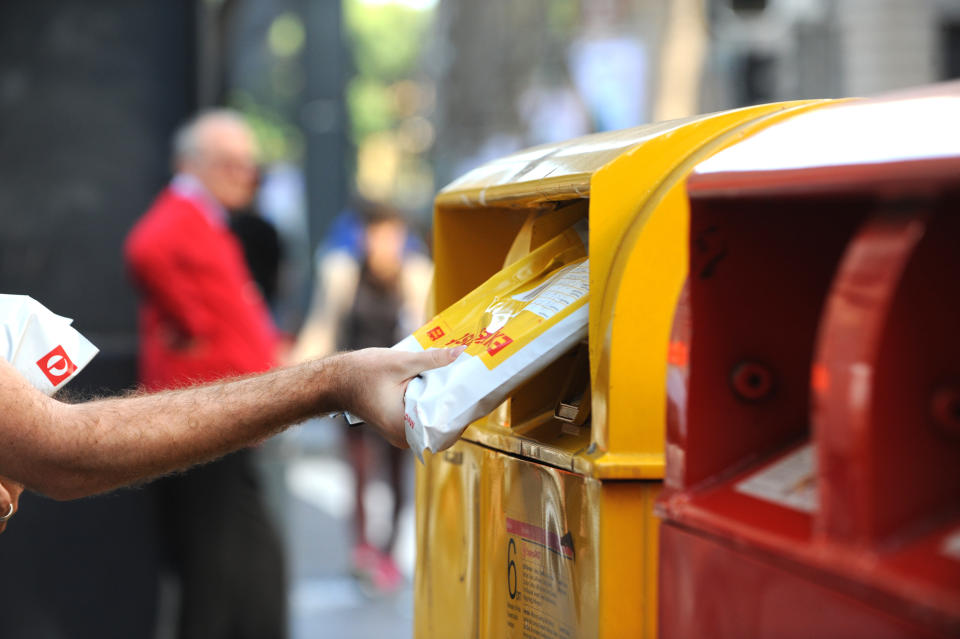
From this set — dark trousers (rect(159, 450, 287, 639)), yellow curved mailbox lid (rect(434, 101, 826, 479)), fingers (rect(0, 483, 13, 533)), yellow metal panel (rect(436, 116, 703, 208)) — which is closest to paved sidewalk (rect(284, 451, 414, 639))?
dark trousers (rect(159, 450, 287, 639))

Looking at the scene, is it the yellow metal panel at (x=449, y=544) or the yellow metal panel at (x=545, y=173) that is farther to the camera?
the yellow metal panel at (x=449, y=544)

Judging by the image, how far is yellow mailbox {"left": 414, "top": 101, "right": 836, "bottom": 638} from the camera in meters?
1.92

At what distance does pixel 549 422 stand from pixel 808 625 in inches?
36.1

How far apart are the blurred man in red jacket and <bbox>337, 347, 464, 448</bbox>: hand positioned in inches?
97.2

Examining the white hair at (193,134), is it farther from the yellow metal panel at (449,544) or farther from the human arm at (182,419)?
the human arm at (182,419)

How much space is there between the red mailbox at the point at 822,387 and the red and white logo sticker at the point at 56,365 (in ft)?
3.50

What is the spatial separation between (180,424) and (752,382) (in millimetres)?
975

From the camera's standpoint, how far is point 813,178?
55.2 inches

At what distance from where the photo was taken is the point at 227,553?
472 centimetres

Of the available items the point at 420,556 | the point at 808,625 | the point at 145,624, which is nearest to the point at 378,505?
the point at 145,624

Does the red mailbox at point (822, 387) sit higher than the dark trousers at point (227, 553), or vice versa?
the red mailbox at point (822, 387)

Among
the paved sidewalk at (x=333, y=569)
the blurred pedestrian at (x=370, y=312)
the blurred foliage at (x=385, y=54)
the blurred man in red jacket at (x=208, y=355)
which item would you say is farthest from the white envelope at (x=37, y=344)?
the blurred foliage at (x=385, y=54)

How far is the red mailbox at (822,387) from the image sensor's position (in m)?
1.32

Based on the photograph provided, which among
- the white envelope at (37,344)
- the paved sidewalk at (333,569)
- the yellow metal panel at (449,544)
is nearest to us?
the white envelope at (37,344)
